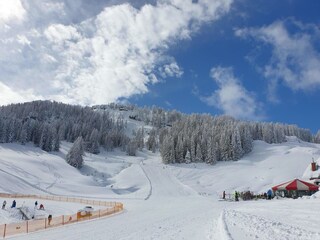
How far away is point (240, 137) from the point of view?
5399 inches

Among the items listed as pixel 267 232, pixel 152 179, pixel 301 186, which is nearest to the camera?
pixel 267 232

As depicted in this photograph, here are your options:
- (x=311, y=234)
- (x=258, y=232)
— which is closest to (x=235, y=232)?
(x=258, y=232)

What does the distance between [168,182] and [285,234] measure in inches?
3169

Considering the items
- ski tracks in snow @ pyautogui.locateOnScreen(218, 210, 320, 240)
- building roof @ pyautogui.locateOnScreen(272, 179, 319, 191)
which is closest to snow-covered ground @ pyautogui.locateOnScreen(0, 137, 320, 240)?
building roof @ pyautogui.locateOnScreen(272, 179, 319, 191)

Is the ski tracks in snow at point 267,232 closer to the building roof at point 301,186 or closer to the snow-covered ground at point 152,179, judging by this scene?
the snow-covered ground at point 152,179

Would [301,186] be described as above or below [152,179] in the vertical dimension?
below

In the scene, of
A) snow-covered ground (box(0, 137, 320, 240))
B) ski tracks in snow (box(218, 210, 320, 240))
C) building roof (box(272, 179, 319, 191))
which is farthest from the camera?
building roof (box(272, 179, 319, 191))

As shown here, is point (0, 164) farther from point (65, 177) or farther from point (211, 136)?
point (211, 136)

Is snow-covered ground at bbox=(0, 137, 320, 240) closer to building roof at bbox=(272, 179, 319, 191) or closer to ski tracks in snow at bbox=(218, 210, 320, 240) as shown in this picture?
building roof at bbox=(272, 179, 319, 191)

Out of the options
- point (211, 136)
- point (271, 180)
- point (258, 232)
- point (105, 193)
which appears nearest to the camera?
point (258, 232)

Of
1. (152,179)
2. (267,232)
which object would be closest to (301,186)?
(152,179)

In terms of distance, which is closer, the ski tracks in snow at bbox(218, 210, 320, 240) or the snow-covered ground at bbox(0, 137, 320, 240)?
the ski tracks in snow at bbox(218, 210, 320, 240)

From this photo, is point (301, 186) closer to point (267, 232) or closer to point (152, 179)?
point (152, 179)

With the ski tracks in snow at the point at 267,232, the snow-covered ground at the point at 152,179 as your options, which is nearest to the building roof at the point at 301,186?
the snow-covered ground at the point at 152,179
